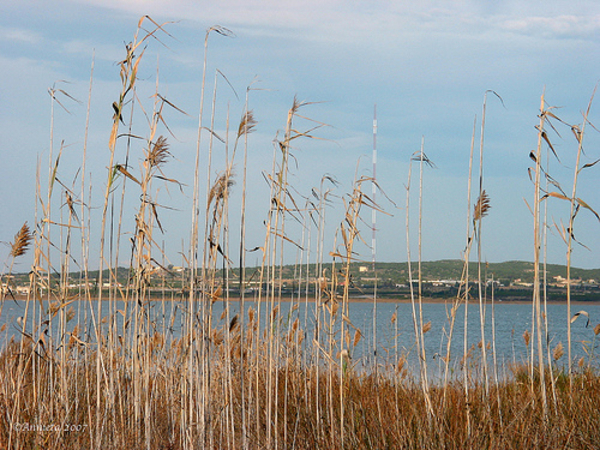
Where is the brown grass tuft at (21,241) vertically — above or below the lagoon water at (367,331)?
above

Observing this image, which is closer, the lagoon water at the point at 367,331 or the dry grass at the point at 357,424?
the dry grass at the point at 357,424

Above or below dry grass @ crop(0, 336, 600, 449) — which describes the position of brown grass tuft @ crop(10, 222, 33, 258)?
above

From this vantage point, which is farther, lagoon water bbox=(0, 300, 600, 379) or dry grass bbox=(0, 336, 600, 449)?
lagoon water bbox=(0, 300, 600, 379)

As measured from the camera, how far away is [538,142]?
2.76 metres

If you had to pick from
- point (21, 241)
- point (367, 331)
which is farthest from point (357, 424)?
point (367, 331)

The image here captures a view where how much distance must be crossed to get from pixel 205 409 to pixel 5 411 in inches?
47.9

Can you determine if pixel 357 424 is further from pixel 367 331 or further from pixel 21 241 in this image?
pixel 367 331

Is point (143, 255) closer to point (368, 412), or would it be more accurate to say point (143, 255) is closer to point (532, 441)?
point (368, 412)

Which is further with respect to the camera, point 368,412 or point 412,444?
point 368,412

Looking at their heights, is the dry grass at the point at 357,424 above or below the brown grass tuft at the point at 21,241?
below

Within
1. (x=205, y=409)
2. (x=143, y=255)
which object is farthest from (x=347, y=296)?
(x=143, y=255)

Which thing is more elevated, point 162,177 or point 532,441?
point 162,177

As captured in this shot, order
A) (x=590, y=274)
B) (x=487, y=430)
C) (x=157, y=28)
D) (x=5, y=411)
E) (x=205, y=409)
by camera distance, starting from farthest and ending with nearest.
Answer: (x=590, y=274), (x=5, y=411), (x=487, y=430), (x=205, y=409), (x=157, y=28)

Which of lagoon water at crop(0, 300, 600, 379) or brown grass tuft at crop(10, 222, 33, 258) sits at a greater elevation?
brown grass tuft at crop(10, 222, 33, 258)
